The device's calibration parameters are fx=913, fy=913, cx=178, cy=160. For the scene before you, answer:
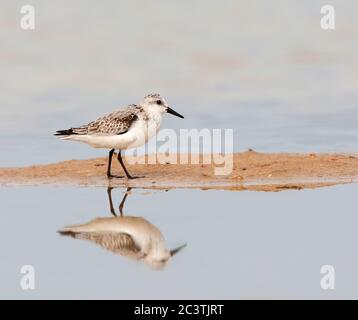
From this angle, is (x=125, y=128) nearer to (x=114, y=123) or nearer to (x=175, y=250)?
(x=114, y=123)

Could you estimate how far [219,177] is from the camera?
698 inches

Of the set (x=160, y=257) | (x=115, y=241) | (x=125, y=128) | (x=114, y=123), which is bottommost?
(x=160, y=257)

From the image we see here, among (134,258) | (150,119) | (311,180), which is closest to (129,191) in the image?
(150,119)

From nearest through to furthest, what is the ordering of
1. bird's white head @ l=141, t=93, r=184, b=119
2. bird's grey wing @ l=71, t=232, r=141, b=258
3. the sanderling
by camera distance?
bird's grey wing @ l=71, t=232, r=141, b=258, the sanderling, bird's white head @ l=141, t=93, r=184, b=119

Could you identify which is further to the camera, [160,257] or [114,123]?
[114,123]

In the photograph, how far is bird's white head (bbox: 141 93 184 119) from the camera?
18.1 meters

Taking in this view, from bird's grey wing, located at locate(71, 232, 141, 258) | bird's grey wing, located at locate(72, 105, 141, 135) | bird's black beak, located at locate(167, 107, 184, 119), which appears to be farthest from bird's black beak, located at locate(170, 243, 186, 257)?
bird's black beak, located at locate(167, 107, 184, 119)

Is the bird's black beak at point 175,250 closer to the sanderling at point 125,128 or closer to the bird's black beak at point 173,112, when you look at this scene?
the sanderling at point 125,128

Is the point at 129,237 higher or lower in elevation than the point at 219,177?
lower

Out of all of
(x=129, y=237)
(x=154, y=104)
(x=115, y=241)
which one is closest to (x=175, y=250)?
(x=115, y=241)

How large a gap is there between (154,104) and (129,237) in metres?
6.94

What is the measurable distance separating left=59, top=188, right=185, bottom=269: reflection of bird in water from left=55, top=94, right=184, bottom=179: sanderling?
4816mm

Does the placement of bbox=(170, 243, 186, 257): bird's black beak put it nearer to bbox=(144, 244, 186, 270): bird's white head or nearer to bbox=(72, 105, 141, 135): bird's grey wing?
bbox=(144, 244, 186, 270): bird's white head

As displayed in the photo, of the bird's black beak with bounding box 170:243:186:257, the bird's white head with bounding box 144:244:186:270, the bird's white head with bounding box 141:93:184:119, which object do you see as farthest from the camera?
the bird's white head with bounding box 141:93:184:119
